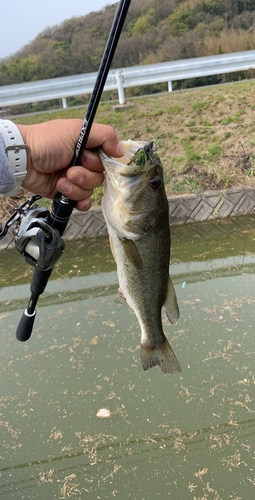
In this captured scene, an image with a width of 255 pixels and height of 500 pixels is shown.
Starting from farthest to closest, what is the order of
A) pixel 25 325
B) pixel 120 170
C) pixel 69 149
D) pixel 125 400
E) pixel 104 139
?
pixel 125 400
pixel 25 325
pixel 69 149
pixel 104 139
pixel 120 170

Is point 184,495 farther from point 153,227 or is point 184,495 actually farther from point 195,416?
point 153,227

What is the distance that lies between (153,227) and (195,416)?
5.71 ft

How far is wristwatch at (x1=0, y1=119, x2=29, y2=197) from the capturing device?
128 cm

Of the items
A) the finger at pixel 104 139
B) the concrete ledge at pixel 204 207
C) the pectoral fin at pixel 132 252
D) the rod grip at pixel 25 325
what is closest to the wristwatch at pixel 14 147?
the finger at pixel 104 139

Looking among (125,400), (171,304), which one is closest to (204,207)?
(125,400)

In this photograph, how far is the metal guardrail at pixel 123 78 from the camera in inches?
273

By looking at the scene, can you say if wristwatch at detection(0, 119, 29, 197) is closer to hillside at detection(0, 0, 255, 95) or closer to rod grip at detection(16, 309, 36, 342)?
rod grip at detection(16, 309, 36, 342)

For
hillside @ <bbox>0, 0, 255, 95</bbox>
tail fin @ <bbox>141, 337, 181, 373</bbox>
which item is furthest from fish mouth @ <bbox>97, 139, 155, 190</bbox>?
hillside @ <bbox>0, 0, 255, 95</bbox>

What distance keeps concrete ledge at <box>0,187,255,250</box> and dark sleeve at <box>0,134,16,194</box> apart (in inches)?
155

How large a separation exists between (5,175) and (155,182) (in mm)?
629

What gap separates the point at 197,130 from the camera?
21.3ft

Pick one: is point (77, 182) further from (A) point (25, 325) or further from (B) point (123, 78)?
(B) point (123, 78)

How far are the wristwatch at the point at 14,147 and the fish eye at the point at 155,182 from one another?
1.81 feet

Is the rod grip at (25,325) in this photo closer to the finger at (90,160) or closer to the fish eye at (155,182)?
the finger at (90,160)
